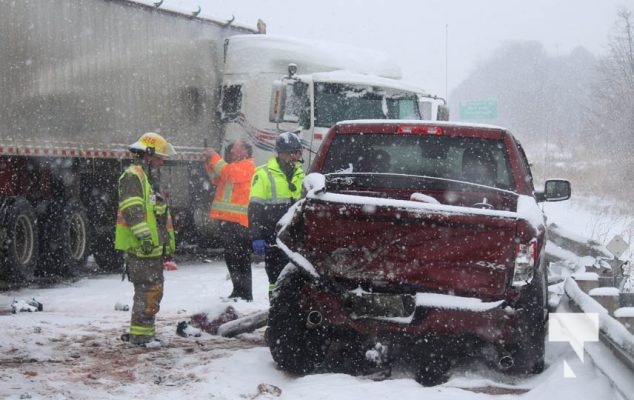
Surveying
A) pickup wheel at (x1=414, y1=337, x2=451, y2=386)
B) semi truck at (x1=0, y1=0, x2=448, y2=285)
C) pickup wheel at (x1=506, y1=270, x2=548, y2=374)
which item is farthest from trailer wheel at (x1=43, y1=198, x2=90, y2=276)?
pickup wheel at (x1=506, y1=270, x2=548, y2=374)

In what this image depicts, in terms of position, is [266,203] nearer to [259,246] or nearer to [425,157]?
[259,246]

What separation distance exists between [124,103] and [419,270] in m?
8.12

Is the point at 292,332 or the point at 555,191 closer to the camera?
the point at 292,332

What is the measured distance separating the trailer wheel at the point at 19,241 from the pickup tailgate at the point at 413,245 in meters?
5.86

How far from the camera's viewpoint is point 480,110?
40375 mm

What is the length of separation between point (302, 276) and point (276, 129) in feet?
22.5

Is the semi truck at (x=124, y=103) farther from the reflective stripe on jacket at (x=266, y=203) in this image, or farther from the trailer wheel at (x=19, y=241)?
the reflective stripe on jacket at (x=266, y=203)

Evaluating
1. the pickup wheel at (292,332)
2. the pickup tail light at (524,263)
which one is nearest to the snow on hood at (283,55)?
the pickup wheel at (292,332)

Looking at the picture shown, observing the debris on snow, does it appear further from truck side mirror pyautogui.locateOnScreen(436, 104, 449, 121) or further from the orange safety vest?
truck side mirror pyautogui.locateOnScreen(436, 104, 449, 121)

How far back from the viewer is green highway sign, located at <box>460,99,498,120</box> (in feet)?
129

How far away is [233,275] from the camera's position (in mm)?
9086

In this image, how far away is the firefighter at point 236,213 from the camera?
29.7 ft

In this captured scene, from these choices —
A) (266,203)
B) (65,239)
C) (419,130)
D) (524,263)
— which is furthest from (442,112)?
(524,263)

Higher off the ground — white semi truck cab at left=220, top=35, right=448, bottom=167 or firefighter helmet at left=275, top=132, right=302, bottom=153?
white semi truck cab at left=220, top=35, right=448, bottom=167
